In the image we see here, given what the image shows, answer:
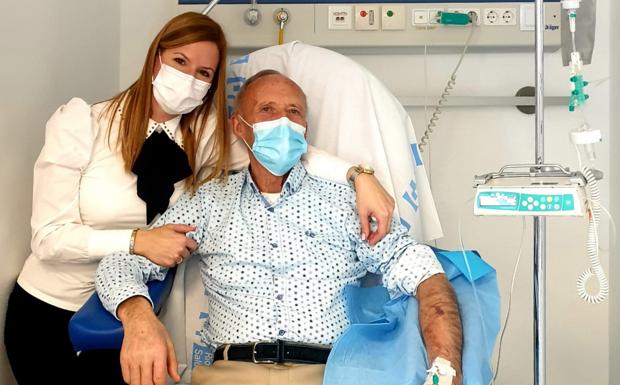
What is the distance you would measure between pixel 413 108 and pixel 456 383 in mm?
1442

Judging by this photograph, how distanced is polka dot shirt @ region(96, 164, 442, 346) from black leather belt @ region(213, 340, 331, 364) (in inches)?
1.8

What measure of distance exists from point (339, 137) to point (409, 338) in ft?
2.57

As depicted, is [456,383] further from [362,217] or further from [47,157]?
[47,157]

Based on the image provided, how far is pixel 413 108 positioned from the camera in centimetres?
273

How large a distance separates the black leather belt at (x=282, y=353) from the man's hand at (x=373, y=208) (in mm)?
326

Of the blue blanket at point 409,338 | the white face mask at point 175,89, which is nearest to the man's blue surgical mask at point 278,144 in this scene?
the white face mask at point 175,89

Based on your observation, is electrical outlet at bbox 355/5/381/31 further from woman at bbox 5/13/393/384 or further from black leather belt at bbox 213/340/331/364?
black leather belt at bbox 213/340/331/364

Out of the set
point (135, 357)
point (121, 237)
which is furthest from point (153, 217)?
point (135, 357)

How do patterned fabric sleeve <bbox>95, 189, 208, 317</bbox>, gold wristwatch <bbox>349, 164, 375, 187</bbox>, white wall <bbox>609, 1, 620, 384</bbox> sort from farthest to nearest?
white wall <bbox>609, 1, 620, 384</bbox> → gold wristwatch <bbox>349, 164, 375, 187</bbox> → patterned fabric sleeve <bbox>95, 189, 208, 317</bbox>

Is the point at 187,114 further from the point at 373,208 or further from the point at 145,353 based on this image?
the point at 145,353

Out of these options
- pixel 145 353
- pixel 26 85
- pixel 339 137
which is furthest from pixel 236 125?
pixel 145 353

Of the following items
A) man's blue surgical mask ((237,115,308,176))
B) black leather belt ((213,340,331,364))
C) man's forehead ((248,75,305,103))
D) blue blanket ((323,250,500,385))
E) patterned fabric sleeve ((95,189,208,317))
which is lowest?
black leather belt ((213,340,331,364))

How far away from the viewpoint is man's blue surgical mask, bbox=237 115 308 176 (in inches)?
74.2

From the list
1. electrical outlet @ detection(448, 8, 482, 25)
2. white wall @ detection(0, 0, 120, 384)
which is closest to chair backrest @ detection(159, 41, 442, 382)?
white wall @ detection(0, 0, 120, 384)
